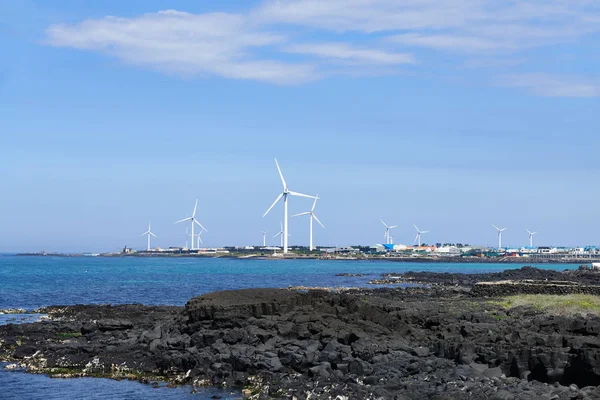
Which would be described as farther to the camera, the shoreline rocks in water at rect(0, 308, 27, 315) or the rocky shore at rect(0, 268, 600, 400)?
the shoreline rocks in water at rect(0, 308, 27, 315)

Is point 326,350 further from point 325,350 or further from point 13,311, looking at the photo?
point 13,311

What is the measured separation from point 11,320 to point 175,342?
20.7 metres

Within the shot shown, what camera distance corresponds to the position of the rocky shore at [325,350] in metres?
25.6

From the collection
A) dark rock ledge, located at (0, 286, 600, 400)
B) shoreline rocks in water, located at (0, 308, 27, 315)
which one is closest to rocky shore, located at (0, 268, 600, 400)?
dark rock ledge, located at (0, 286, 600, 400)

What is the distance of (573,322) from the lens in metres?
33.7

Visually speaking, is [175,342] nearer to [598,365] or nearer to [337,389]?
[337,389]

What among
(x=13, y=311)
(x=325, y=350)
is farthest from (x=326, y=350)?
(x=13, y=311)

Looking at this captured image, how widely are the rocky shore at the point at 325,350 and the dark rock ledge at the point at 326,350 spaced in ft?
0.15

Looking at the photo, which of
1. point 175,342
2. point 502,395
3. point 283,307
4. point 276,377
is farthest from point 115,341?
point 502,395

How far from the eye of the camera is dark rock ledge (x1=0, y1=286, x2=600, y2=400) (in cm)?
2556

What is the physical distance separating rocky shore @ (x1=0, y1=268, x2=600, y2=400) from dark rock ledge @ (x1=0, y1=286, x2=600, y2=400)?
0.15 feet

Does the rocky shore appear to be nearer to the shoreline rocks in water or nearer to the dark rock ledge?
the dark rock ledge

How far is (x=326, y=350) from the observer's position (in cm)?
3047

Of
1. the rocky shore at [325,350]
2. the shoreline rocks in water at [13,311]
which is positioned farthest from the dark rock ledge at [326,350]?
the shoreline rocks in water at [13,311]
